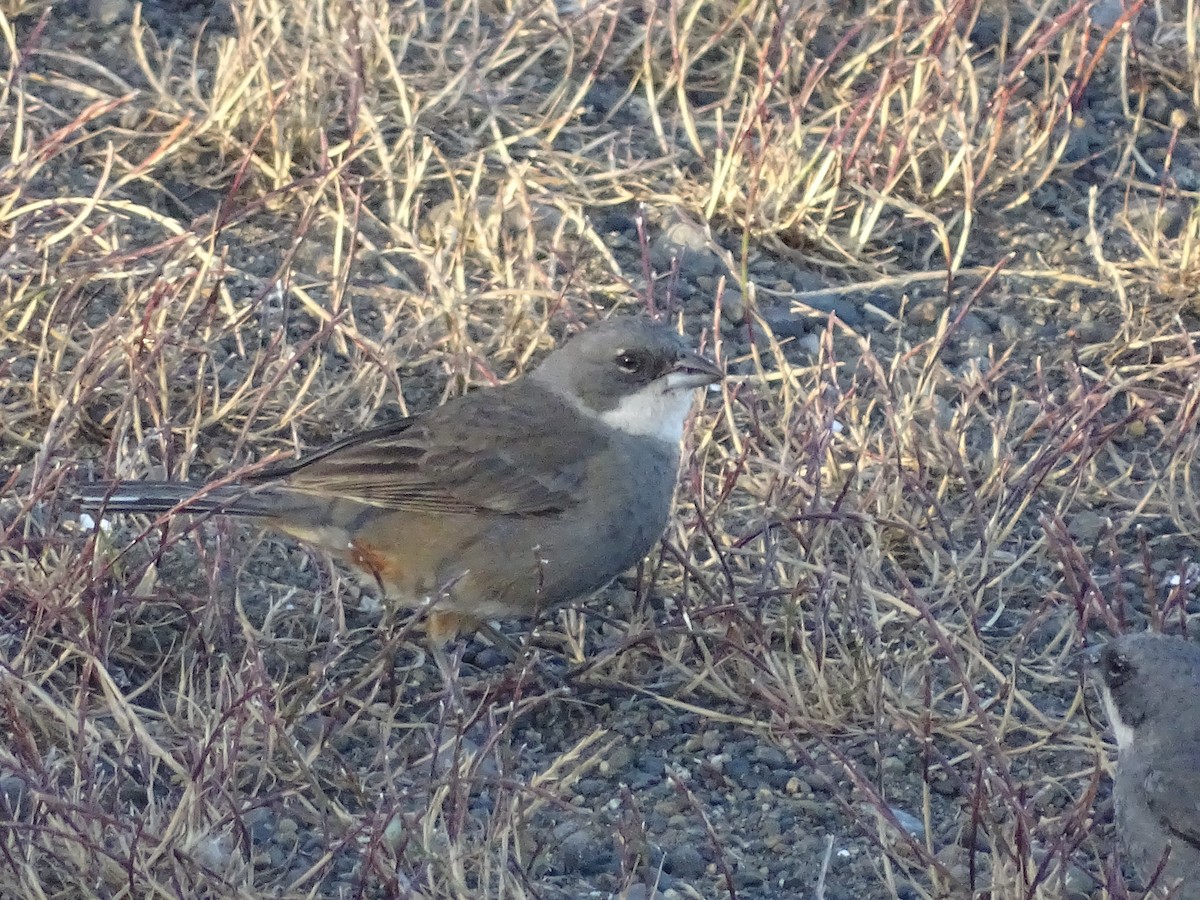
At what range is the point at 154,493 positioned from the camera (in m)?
4.93

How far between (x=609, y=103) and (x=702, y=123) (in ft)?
1.31

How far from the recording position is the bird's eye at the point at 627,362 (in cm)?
550

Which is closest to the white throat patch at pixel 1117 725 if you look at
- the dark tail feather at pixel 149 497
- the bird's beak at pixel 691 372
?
the bird's beak at pixel 691 372

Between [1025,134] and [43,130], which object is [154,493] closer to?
[43,130]

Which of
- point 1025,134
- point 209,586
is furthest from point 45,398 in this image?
point 1025,134

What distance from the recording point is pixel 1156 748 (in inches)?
167

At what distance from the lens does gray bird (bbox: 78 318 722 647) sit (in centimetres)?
515

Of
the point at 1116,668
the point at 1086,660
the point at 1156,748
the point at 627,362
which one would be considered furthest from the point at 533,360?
the point at 1156,748

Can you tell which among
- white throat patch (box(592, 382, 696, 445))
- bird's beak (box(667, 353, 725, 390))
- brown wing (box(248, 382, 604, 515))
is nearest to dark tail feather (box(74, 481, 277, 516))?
brown wing (box(248, 382, 604, 515))

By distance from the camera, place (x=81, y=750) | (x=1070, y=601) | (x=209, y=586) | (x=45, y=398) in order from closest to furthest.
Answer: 1. (x=81, y=750)
2. (x=209, y=586)
3. (x=1070, y=601)
4. (x=45, y=398)

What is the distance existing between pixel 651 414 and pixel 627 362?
6.8 inches

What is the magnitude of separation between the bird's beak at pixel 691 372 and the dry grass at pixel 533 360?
1.08ft

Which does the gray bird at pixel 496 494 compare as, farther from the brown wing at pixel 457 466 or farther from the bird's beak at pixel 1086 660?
the bird's beak at pixel 1086 660

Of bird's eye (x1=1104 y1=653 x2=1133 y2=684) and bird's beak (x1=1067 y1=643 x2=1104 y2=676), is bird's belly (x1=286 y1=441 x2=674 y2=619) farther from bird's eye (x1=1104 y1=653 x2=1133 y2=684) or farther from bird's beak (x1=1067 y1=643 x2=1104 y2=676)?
bird's eye (x1=1104 y1=653 x2=1133 y2=684)
